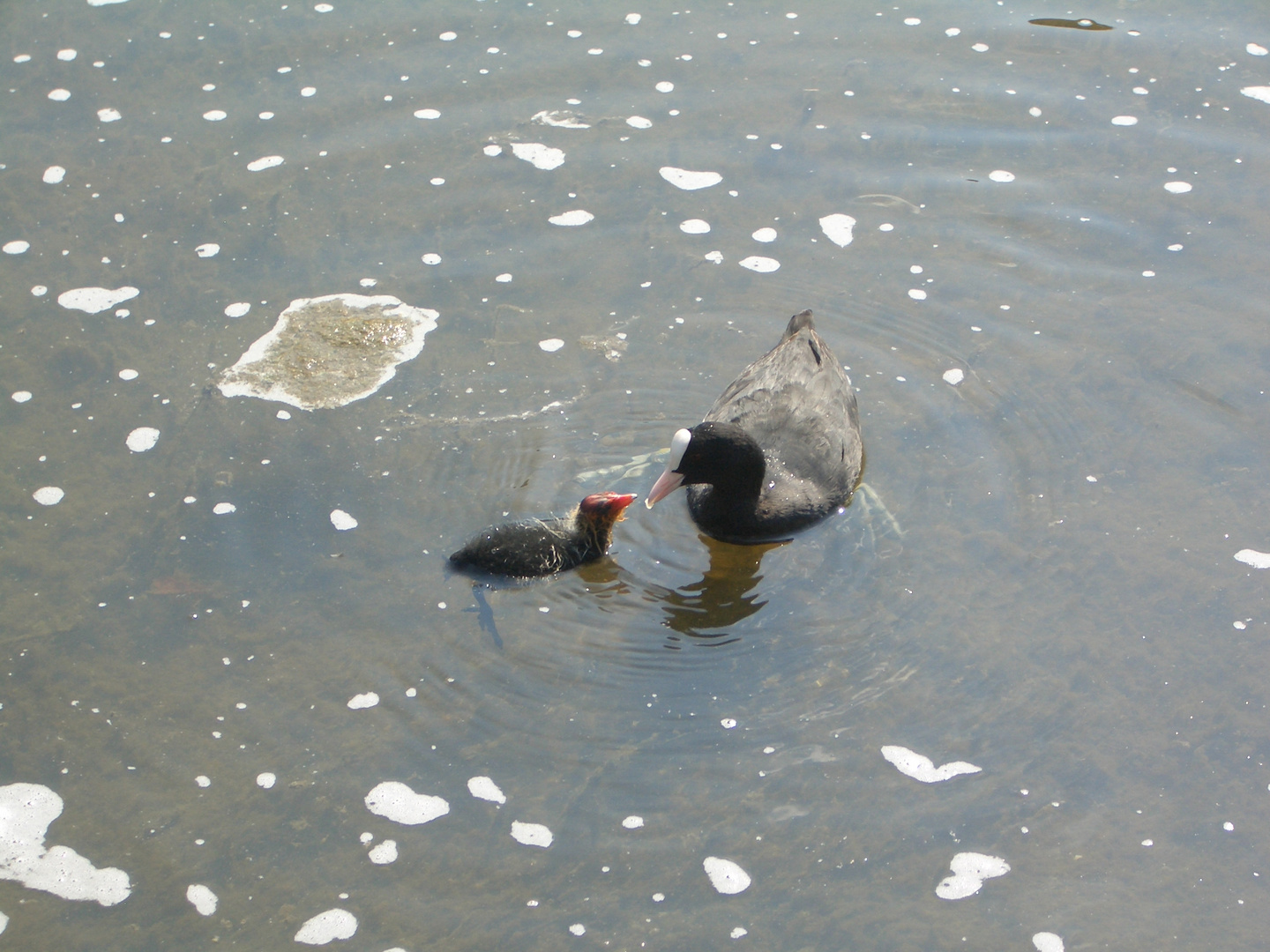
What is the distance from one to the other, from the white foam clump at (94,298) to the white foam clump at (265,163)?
4.82 ft

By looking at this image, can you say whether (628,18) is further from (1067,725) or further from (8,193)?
(1067,725)

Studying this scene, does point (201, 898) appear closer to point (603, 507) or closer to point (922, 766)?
point (603, 507)

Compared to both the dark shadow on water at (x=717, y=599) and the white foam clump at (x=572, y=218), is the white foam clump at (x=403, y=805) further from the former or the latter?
the white foam clump at (x=572, y=218)

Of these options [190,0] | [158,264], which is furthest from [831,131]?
[190,0]

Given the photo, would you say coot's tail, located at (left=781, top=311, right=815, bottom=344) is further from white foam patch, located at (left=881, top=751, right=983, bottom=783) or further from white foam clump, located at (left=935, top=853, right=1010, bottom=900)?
white foam clump, located at (left=935, top=853, right=1010, bottom=900)

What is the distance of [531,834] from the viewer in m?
4.16

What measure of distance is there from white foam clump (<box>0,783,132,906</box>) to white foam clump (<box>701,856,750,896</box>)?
210 centimetres

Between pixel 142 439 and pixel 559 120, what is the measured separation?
4.09 metres

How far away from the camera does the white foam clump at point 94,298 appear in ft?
22.0

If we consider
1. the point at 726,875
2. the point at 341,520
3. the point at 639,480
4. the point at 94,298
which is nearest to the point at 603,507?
the point at 639,480

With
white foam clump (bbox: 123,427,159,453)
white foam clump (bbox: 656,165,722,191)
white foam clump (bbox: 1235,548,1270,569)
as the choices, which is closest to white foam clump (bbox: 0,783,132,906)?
white foam clump (bbox: 123,427,159,453)

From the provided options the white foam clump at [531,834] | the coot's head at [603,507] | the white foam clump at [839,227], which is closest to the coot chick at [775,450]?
the coot's head at [603,507]

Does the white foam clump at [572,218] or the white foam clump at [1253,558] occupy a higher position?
the white foam clump at [572,218]

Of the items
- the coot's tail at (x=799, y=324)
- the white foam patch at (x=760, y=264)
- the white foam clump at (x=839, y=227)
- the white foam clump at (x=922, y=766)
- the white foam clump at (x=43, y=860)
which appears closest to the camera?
the white foam clump at (x=43, y=860)
